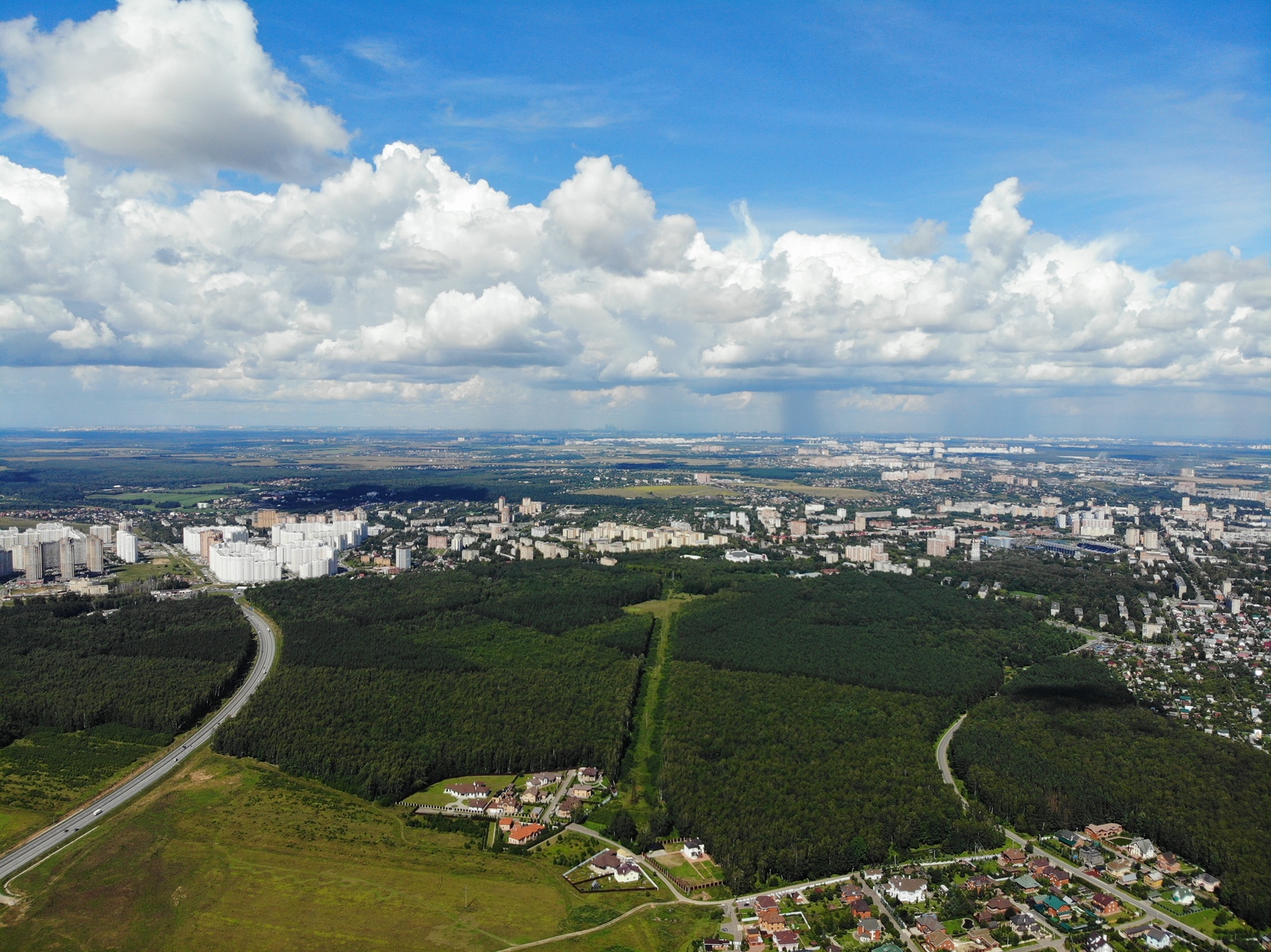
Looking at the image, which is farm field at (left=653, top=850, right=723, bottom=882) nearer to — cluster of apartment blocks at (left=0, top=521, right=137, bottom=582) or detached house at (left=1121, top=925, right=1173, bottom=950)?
detached house at (left=1121, top=925, right=1173, bottom=950)

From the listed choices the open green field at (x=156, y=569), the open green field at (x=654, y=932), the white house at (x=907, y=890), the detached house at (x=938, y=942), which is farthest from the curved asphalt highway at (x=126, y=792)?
the open green field at (x=156, y=569)

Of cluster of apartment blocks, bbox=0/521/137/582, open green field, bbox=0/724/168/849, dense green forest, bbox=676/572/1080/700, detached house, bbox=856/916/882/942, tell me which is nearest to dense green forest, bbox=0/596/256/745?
open green field, bbox=0/724/168/849

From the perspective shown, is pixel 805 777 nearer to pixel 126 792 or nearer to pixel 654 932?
pixel 654 932

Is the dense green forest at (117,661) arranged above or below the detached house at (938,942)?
above

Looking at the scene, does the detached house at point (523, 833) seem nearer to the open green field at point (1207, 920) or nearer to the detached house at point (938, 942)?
the detached house at point (938, 942)

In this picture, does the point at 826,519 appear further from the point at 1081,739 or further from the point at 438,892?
the point at 438,892
